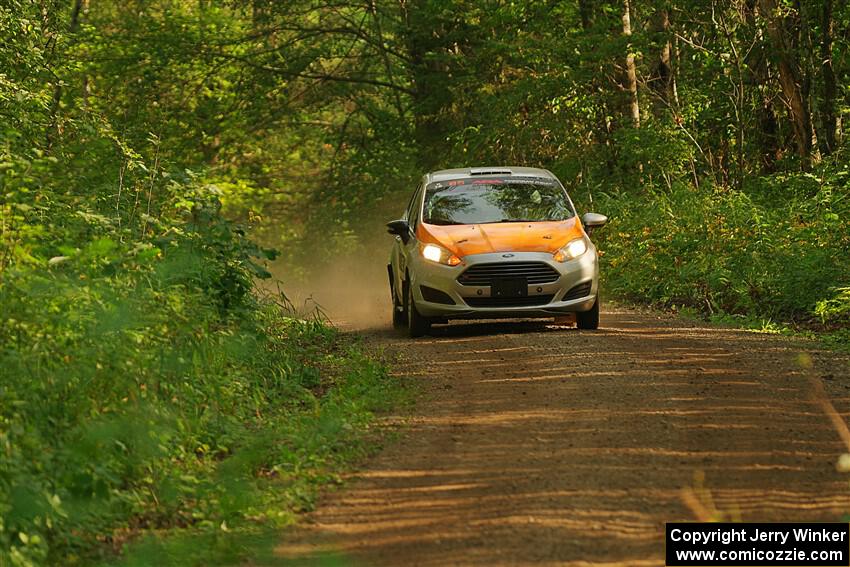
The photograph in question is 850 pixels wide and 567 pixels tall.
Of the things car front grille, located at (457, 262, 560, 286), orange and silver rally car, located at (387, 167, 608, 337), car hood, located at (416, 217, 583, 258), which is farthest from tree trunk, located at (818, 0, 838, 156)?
car front grille, located at (457, 262, 560, 286)

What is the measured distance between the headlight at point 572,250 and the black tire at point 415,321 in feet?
5.33

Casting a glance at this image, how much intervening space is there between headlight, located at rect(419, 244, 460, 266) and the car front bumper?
5 cm

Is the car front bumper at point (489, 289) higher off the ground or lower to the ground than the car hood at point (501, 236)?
lower

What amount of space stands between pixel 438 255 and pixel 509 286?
2.77 feet

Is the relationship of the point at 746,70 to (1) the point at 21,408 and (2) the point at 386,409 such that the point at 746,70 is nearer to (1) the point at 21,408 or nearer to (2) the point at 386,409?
(2) the point at 386,409

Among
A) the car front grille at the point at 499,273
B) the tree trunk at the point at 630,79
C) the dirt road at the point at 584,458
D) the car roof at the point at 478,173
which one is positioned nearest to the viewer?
the dirt road at the point at 584,458

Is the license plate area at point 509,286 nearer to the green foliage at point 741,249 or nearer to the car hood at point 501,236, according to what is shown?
the car hood at point 501,236

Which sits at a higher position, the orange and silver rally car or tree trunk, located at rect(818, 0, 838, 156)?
tree trunk, located at rect(818, 0, 838, 156)

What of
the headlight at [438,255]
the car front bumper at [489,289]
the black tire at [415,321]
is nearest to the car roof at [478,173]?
the headlight at [438,255]

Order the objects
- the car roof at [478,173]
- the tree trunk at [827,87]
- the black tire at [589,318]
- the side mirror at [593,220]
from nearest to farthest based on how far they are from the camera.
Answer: the black tire at [589,318]
the side mirror at [593,220]
the car roof at [478,173]
the tree trunk at [827,87]

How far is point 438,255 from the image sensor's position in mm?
14883

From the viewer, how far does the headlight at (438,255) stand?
581 inches

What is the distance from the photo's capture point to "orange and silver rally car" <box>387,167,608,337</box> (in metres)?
14.7

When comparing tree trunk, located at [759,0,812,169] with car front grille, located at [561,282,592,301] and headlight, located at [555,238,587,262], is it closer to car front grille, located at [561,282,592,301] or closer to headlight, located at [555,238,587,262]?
headlight, located at [555,238,587,262]
